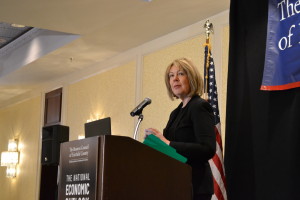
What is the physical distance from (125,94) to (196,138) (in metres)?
4.89

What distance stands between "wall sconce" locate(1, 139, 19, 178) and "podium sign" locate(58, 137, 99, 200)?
29.8ft

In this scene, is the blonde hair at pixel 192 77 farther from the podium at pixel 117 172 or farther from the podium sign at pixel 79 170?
the podium sign at pixel 79 170

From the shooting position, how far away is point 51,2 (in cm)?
582

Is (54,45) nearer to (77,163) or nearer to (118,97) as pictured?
(118,97)

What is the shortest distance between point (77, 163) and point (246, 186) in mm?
1975

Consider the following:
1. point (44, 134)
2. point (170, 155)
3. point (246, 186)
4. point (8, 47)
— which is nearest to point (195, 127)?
point (170, 155)

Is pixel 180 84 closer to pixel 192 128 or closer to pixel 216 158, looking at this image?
pixel 192 128

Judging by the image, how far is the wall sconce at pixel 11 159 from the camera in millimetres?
10797

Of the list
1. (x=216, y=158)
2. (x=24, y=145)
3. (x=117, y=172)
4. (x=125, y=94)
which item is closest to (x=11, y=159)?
(x=24, y=145)

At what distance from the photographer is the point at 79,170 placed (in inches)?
78.6

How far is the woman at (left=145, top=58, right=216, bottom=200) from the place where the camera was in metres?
2.53

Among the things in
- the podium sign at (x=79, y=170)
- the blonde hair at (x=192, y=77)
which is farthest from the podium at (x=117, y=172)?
the blonde hair at (x=192, y=77)

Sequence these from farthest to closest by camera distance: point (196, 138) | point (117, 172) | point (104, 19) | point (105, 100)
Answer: point (105, 100)
point (104, 19)
point (196, 138)
point (117, 172)

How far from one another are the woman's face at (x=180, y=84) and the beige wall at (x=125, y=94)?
2815 millimetres
